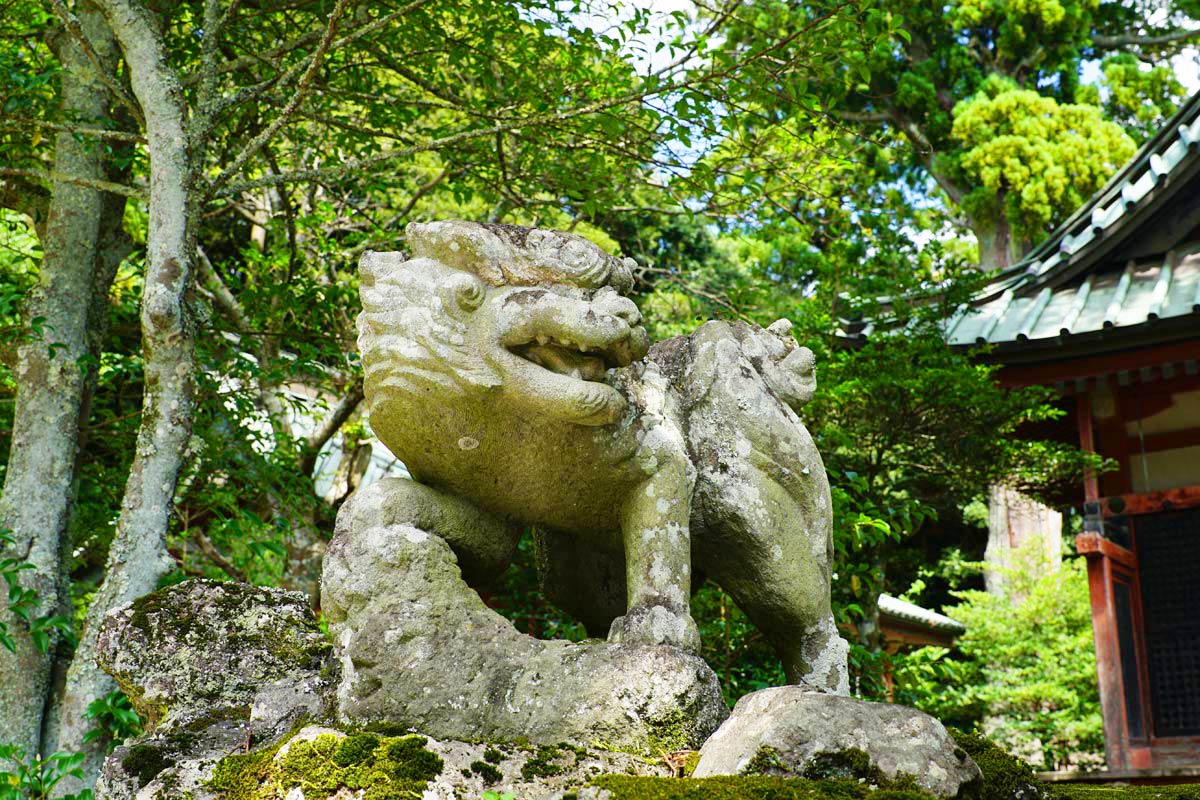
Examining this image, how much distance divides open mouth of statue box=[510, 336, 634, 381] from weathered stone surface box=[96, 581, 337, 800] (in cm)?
74

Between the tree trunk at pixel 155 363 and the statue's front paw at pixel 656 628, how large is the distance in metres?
1.77

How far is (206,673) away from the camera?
98.2 inches

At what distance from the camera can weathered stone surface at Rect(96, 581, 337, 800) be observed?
87.0 inches

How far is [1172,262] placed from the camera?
7.82m

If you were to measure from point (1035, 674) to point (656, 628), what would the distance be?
9.12 meters

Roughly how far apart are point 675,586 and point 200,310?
2314mm

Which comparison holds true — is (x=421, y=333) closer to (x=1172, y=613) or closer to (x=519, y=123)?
(x=519, y=123)

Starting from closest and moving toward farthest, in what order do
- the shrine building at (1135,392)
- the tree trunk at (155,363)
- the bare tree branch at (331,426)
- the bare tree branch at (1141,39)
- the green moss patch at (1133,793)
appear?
the green moss patch at (1133,793) → the tree trunk at (155,363) → the bare tree branch at (331,426) → the shrine building at (1135,392) → the bare tree branch at (1141,39)

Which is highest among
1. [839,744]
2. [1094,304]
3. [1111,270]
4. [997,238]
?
[997,238]

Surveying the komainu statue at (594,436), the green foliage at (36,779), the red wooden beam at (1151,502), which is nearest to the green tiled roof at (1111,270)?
the red wooden beam at (1151,502)

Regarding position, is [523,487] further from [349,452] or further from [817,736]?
[349,452]

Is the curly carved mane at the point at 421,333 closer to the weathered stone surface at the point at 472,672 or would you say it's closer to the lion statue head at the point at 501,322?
the lion statue head at the point at 501,322

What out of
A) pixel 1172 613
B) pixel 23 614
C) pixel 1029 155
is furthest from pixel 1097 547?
pixel 1029 155

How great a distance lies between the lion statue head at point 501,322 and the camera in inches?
88.4
